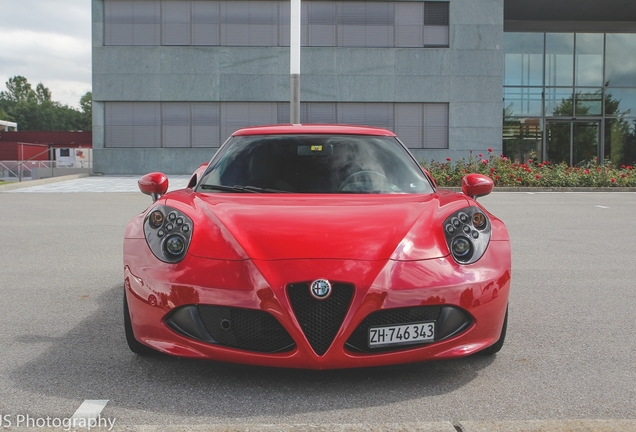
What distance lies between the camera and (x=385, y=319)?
341 centimetres

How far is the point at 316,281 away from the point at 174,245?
0.79 meters

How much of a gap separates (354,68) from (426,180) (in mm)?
24754

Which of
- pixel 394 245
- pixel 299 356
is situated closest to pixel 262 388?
pixel 299 356

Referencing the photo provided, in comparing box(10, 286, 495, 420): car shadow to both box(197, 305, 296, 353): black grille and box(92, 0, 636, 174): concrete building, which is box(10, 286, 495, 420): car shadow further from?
box(92, 0, 636, 174): concrete building

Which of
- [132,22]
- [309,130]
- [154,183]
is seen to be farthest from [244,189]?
[132,22]

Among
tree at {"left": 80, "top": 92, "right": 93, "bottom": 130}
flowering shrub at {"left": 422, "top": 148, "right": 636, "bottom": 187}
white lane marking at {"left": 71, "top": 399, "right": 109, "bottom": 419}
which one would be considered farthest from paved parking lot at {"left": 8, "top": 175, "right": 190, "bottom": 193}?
tree at {"left": 80, "top": 92, "right": 93, "bottom": 130}

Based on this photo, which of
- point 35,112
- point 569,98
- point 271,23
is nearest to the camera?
point 271,23

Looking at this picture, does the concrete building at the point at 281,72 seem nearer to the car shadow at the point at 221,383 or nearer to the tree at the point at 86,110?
the car shadow at the point at 221,383

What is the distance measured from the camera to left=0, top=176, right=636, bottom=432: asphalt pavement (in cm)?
311

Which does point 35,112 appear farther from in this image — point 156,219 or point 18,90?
point 156,219

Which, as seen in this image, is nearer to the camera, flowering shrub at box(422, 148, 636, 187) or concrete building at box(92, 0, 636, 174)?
flowering shrub at box(422, 148, 636, 187)

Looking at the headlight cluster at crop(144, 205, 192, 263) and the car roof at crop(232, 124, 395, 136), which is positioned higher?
the car roof at crop(232, 124, 395, 136)

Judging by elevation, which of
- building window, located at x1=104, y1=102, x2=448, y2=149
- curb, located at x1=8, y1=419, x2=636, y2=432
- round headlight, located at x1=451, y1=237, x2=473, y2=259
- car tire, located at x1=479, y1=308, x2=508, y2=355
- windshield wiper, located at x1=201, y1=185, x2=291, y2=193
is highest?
building window, located at x1=104, y1=102, x2=448, y2=149

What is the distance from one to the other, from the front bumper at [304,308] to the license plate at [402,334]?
1.4 inches
